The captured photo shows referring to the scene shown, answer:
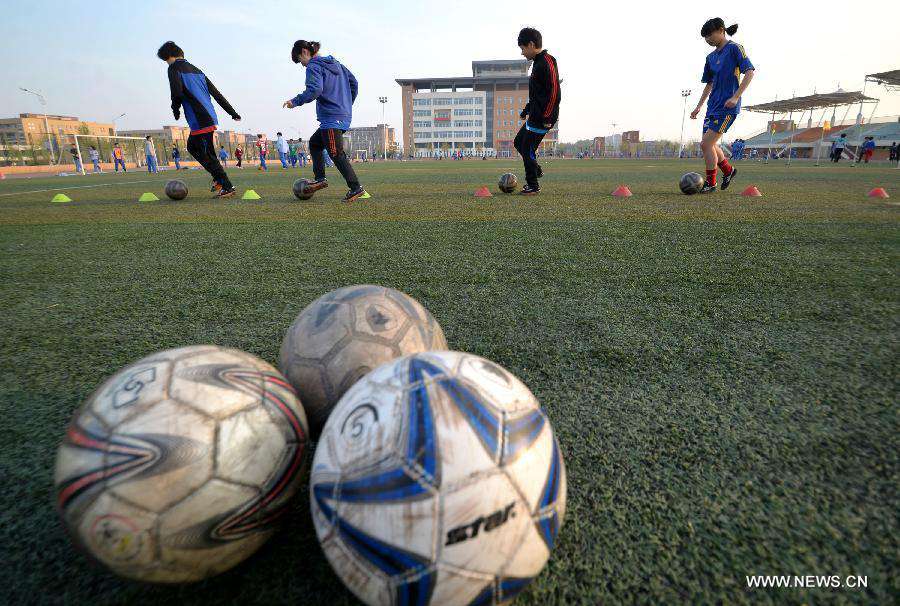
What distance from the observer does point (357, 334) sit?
1901 mm

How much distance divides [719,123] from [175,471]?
33.5 feet

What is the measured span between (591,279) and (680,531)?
2776 mm

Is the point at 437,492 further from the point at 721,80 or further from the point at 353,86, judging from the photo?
the point at 721,80

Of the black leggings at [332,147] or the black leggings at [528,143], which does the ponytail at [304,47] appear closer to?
the black leggings at [332,147]

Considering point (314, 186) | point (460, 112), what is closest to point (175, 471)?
point (314, 186)

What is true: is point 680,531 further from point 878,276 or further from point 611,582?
point 878,276

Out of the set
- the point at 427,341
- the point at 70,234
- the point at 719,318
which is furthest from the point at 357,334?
the point at 70,234

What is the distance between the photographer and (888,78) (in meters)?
A: 37.5

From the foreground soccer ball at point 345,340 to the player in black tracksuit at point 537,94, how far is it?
733 centimetres

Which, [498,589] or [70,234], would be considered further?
[70,234]

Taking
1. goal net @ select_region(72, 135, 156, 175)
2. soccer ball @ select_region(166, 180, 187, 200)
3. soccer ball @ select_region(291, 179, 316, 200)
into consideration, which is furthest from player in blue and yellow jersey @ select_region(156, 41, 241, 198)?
goal net @ select_region(72, 135, 156, 175)

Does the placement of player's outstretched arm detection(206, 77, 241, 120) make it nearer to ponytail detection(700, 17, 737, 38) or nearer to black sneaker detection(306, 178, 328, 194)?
black sneaker detection(306, 178, 328, 194)

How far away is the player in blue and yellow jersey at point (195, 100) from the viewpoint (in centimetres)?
846

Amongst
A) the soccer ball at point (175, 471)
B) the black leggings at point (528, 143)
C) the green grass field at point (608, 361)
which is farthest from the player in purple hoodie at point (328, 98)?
the soccer ball at point (175, 471)
